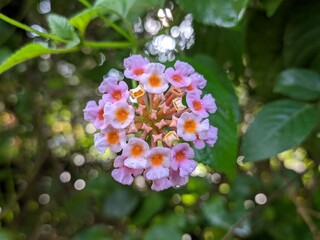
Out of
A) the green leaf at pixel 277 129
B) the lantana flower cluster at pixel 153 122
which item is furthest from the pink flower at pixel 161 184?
the green leaf at pixel 277 129

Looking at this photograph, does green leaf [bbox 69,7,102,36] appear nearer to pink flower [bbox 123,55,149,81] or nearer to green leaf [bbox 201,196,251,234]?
pink flower [bbox 123,55,149,81]

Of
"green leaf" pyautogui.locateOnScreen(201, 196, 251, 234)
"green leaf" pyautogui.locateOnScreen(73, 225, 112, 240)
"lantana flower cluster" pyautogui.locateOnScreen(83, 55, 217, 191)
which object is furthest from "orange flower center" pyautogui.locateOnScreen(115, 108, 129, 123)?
"green leaf" pyautogui.locateOnScreen(73, 225, 112, 240)

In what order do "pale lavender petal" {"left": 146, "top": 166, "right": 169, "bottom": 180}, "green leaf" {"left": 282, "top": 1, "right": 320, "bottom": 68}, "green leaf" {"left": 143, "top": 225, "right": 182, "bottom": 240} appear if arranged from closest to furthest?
1. "pale lavender petal" {"left": 146, "top": 166, "right": 169, "bottom": 180}
2. "green leaf" {"left": 282, "top": 1, "right": 320, "bottom": 68}
3. "green leaf" {"left": 143, "top": 225, "right": 182, "bottom": 240}

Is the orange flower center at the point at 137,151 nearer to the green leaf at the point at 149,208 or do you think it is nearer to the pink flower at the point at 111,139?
the pink flower at the point at 111,139

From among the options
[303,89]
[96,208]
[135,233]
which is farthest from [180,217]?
[303,89]

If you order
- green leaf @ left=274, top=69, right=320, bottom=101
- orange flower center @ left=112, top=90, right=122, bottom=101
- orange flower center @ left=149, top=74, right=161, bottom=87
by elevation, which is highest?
orange flower center @ left=149, top=74, right=161, bottom=87

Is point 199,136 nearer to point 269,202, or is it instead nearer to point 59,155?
point 269,202
